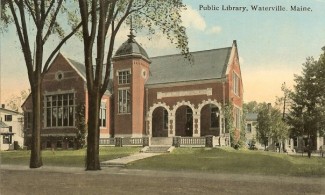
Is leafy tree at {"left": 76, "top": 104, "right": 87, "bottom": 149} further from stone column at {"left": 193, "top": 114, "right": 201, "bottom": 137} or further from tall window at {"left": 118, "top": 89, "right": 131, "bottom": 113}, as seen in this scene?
stone column at {"left": 193, "top": 114, "right": 201, "bottom": 137}

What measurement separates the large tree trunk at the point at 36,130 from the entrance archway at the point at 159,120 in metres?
11.3

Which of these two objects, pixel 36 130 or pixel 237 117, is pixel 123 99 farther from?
pixel 36 130

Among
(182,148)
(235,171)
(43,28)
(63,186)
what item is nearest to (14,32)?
(43,28)

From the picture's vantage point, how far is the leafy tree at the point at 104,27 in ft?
34.3

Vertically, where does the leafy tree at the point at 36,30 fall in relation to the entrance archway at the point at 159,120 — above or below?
above

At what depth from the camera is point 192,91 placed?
21297 mm

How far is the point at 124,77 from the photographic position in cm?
2206

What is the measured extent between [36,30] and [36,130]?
3.04 metres

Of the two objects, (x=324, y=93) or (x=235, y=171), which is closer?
(x=235, y=171)

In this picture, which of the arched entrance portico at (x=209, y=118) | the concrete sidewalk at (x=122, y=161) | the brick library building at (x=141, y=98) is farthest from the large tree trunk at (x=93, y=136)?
the arched entrance portico at (x=209, y=118)

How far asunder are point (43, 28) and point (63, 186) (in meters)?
5.41

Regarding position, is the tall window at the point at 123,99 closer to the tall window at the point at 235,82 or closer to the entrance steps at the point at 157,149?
the entrance steps at the point at 157,149

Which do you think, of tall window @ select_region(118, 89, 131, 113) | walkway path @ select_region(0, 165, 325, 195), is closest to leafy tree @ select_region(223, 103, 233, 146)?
tall window @ select_region(118, 89, 131, 113)

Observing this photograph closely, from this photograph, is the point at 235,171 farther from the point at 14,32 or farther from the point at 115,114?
the point at 115,114
